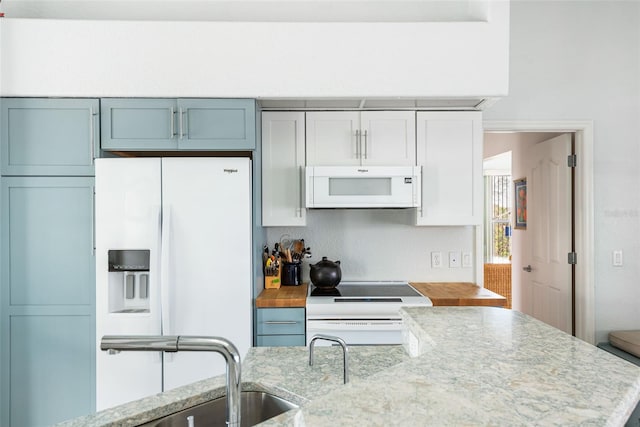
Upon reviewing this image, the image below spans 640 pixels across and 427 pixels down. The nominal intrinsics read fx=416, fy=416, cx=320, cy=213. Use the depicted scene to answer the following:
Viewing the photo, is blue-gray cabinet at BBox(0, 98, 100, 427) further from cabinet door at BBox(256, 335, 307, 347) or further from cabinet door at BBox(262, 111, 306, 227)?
cabinet door at BBox(262, 111, 306, 227)

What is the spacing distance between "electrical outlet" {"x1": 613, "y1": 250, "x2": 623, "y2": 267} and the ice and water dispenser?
123 inches

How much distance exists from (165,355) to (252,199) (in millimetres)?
992

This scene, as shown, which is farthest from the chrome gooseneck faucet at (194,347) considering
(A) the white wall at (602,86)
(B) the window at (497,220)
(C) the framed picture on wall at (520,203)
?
(B) the window at (497,220)

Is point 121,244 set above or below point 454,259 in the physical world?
above

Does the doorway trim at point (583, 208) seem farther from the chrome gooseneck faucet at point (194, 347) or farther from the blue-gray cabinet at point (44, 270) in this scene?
the blue-gray cabinet at point (44, 270)

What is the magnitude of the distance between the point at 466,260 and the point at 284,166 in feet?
4.98

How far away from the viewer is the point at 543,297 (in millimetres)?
3463

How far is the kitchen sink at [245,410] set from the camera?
3.93 ft

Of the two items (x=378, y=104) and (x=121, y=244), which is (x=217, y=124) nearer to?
(x=121, y=244)

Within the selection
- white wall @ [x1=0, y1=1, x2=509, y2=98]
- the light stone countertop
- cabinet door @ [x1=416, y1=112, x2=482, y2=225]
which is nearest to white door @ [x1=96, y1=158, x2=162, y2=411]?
white wall @ [x1=0, y1=1, x2=509, y2=98]

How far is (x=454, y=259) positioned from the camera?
310 cm

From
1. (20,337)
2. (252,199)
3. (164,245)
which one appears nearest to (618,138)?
(252,199)

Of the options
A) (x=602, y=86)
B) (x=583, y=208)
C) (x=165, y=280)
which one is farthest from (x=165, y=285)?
(x=602, y=86)

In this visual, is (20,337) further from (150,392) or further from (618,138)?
(618,138)
